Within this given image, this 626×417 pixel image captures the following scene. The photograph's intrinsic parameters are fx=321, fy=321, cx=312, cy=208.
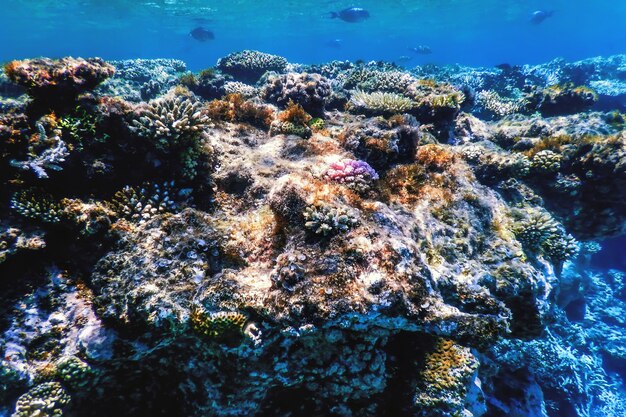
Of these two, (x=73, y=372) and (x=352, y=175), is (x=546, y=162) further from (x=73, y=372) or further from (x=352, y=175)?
(x=73, y=372)

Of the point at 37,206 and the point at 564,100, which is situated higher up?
the point at 564,100

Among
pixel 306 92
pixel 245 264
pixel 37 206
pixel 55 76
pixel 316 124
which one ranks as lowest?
pixel 245 264

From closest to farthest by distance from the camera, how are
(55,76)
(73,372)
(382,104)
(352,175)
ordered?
(73,372)
(55,76)
(352,175)
(382,104)

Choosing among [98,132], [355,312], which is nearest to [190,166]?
[98,132]

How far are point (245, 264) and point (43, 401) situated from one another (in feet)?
8.89

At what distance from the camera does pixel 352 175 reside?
5.66 meters

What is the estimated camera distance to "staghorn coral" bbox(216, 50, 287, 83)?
1612 centimetres

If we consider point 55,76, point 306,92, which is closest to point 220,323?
point 55,76

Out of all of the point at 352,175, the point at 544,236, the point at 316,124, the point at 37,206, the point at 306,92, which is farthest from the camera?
the point at 306,92

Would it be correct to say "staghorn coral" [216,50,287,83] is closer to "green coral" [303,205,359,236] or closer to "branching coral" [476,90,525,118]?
"branching coral" [476,90,525,118]

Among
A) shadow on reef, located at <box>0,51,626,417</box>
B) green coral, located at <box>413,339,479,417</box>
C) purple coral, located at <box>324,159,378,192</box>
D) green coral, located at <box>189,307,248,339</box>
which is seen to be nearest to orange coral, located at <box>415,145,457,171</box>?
shadow on reef, located at <box>0,51,626,417</box>

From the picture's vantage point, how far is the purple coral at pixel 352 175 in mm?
5582

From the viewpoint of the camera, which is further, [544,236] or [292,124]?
[292,124]

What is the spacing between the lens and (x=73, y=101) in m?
5.26
